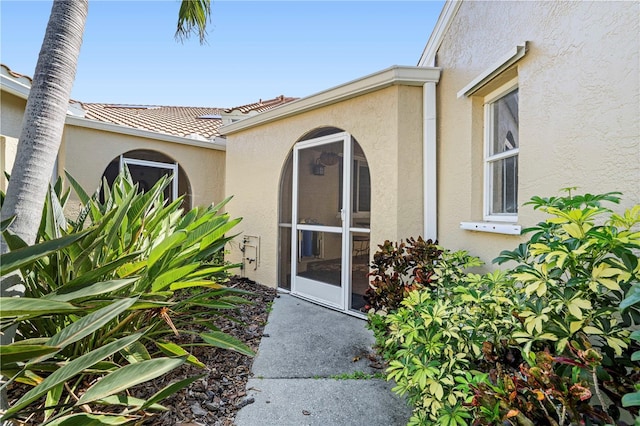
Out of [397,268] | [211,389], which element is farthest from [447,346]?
[211,389]

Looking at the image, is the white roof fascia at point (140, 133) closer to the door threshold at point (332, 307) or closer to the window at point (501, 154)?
the door threshold at point (332, 307)

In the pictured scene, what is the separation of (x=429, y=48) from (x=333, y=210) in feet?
11.1

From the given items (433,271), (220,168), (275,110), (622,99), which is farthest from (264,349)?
(220,168)

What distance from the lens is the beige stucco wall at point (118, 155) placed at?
23.2ft

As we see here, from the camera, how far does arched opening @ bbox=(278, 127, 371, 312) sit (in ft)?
17.4

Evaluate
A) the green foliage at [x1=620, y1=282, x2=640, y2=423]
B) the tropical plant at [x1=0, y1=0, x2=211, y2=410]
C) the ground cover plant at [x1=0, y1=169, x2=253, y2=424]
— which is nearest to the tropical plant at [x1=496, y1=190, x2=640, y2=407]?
the green foliage at [x1=620, y1=282, x2=640, y2=423]

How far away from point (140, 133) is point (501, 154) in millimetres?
7943

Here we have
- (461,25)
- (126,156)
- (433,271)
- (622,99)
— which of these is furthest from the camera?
(126,156)

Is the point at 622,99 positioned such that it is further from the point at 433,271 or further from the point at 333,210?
the point at 333,210

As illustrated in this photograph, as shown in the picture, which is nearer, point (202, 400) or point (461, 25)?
point (202, 400)

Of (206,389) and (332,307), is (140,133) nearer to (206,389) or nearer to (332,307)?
(332,307)

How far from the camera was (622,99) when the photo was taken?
85.7 inches

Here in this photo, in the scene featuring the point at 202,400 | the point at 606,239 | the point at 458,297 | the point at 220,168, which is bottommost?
the point at 202,400

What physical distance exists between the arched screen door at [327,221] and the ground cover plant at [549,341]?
9.80 ft
